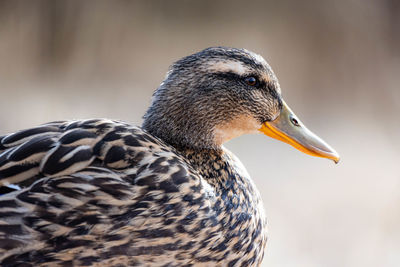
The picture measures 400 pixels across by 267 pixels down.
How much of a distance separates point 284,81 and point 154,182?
508 centimetres

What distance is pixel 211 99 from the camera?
1.92 meters

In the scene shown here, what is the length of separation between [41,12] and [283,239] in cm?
293

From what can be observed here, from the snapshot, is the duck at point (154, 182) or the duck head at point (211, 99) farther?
the duck head at point (211, 99)

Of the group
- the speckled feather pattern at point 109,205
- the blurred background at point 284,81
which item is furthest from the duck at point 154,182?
the blurred background at point 284,81

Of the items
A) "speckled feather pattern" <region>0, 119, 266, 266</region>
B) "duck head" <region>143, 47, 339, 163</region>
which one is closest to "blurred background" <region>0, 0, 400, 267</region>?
"duck head" <region>143, 47, 339, 163</region>

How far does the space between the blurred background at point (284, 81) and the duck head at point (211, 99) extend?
223 cm

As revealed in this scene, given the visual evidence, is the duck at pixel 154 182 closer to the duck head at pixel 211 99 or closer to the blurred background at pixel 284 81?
the duck head at pixel 211 99

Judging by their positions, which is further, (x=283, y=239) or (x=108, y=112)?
(x=108, y=112)

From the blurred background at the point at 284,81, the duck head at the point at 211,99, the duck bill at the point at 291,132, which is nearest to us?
the duck head at the point at 211,99

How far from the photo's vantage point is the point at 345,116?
6.30m

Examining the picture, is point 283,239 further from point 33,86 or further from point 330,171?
point 33,86

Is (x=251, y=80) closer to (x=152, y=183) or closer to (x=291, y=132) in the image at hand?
(x=291, y=132)

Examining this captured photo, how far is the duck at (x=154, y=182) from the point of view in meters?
1.44

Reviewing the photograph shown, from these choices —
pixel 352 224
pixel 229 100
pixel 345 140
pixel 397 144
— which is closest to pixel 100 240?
pixel 229 100
